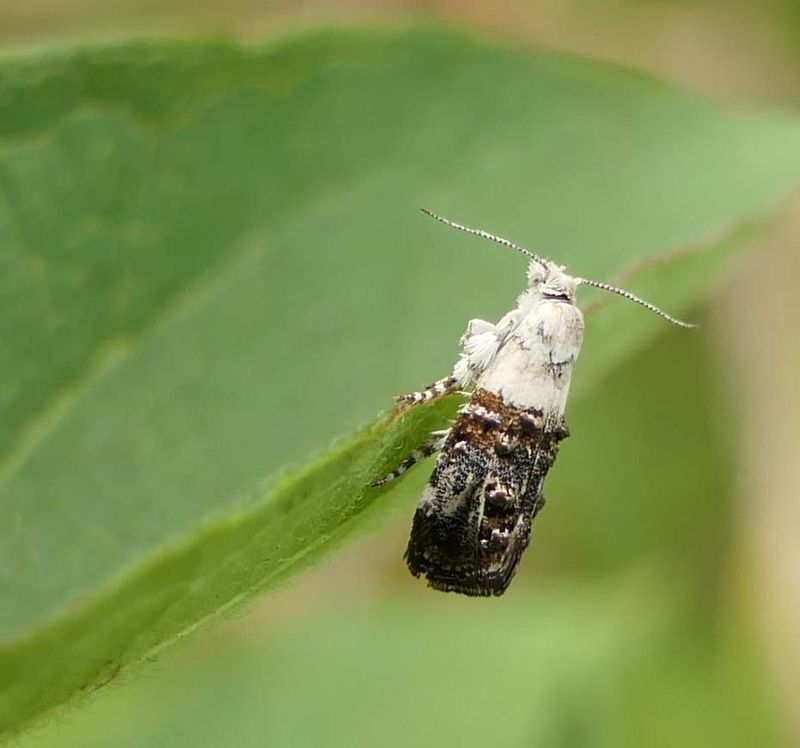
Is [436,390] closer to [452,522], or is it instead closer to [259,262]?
[452,522]

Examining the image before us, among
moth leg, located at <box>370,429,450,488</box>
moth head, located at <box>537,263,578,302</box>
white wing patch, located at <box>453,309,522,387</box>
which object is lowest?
moth leg, located at <box>370,429,450,488</box>

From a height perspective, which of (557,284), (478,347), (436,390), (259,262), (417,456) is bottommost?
(417,456)

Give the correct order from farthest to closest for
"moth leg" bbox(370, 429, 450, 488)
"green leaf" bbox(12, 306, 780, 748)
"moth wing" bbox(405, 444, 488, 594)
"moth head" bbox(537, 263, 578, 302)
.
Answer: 1. "green leaf" bbox(12, 306, 780, 748)
2. "moth head" bbox(537, 263, 578, 302)
3. "moth wing" bbox(405, 444, 488, 594)
4. "moth leg" bbox(370, 429, 450, 488)

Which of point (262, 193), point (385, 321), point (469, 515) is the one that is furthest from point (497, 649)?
point (262, 193)

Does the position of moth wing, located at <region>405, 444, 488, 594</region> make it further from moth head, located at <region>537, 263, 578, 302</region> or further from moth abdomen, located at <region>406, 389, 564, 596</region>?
moth head, located at <region>537, 263, 578, 302</region>

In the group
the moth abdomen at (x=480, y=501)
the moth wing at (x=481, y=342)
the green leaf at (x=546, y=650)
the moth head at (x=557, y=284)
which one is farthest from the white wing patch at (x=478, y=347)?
the green leaf at (x=546, y=650)

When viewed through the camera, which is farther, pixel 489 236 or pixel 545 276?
pixel 545 276

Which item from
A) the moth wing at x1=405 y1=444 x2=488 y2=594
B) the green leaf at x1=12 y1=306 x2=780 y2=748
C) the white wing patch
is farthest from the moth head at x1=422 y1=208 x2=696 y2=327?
the green leaf at x1=12 y1=306 x2=780 y2=748

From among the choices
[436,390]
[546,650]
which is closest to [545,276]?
[436,390]
